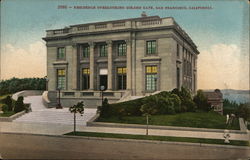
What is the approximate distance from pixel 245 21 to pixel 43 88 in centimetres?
741

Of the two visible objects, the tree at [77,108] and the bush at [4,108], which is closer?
the tree at [77,108]

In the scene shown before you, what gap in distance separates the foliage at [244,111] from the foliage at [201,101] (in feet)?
3.14

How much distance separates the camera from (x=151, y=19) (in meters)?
7.77

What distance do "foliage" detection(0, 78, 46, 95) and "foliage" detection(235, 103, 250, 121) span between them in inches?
274

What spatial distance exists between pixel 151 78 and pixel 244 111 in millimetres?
3374

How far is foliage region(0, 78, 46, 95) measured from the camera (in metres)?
7.92

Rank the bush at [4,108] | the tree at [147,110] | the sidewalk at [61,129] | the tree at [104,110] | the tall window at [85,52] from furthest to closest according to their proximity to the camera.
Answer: the tall window at [85,52] → the bush at [4,108] → the tree at [104,110] → the tree at [147,110] → the sidewalk at [61,129]

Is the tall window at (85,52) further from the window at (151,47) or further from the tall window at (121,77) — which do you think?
the window at (151,47)

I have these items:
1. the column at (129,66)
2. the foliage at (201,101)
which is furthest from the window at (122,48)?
the foliage at (201,101)

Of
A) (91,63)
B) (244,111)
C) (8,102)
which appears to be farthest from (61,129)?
(244,111)

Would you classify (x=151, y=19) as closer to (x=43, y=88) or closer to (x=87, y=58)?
(x=87, y=58)

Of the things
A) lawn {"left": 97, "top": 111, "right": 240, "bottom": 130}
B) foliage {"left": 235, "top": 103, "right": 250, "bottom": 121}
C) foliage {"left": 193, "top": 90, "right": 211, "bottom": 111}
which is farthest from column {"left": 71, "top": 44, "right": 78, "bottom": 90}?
foliage {"left": 235, "top": 103, "right": 250, "bottom": 121}

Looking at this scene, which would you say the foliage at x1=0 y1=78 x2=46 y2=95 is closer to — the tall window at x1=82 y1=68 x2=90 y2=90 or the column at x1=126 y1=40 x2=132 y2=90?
the tall window at x1=82 y1=68 x2=90 y2=90

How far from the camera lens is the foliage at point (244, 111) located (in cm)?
717
